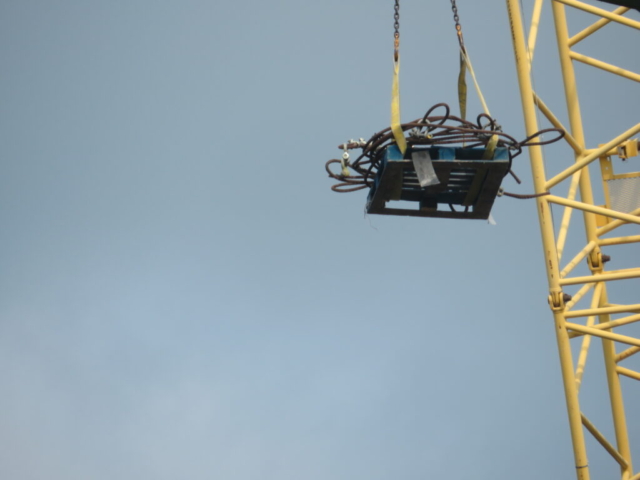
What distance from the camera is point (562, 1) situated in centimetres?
1717

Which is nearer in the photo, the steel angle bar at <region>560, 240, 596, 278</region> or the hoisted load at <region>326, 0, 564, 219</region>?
the hoisted load at <region>326, 0, 564, 219</region>

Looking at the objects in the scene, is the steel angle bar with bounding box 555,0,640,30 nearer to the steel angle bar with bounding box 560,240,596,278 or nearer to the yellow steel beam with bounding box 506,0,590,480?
the yellow steel beam with bounding box 506,0,590,480

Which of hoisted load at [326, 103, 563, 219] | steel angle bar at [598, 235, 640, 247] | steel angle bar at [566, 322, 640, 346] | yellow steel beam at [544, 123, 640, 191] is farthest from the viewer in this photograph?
steel angle bar at [598, 235, 640, 247]

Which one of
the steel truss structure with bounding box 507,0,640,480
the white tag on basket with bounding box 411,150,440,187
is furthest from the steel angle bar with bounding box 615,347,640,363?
the white tag on basket with bounding box 411,150,440,187

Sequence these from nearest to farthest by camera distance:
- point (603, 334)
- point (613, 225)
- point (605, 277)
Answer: point (603, 334)
point (605, 277)
point (613, 225)

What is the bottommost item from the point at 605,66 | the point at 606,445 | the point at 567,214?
the point at 606,445

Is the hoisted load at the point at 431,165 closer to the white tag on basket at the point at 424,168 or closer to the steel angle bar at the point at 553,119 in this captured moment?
the white tag on basket at the point at 424,168

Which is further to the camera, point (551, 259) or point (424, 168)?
point (551, 259)

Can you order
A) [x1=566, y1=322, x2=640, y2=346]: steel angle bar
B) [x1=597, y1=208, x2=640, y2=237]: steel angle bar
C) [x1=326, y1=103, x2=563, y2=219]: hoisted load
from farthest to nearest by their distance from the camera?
[x1=597, y1=208, x2=640, y2=237]: steel angle bar
[x1=566, y1=322, x2=640, y2=346]: steel angle bar
[x1=326, y1=103, x2=563, y2=219]: hoisted load

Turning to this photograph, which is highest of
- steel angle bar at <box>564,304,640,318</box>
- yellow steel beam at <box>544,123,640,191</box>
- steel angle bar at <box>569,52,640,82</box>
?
steel angle bar at <box>569,52,640,82</box>

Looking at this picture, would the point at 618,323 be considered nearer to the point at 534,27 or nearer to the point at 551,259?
the point at 551,259

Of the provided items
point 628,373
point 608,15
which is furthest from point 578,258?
point 608,15

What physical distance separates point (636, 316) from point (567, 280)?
132cm

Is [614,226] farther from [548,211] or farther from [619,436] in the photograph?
[619,436]
